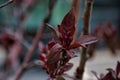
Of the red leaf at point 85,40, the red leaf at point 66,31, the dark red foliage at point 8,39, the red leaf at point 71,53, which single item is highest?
the red leaf at point 66,31

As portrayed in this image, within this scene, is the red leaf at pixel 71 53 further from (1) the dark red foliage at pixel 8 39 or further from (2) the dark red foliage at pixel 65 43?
(1) the dark red foliage at pixel 8 39

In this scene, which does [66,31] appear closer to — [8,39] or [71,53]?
[71,53]

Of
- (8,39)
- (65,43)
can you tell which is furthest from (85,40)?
(8,39)

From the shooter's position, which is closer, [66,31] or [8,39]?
[66,31]

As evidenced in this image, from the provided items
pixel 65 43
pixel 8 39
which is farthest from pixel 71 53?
pixel 8 39

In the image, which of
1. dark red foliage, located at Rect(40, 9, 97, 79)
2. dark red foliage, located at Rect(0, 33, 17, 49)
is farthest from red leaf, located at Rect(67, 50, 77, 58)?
dark red foliage, located at Rect(0, 33, 17, 49)

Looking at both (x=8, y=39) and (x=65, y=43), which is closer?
(x=65, y=43)

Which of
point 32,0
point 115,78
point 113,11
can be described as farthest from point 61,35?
point 113,11

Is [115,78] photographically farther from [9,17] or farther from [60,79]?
[9,17]

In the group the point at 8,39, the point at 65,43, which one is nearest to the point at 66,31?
the point at 65,43

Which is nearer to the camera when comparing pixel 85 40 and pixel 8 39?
pixel 85 40

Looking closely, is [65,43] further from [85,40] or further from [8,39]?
[8,39]

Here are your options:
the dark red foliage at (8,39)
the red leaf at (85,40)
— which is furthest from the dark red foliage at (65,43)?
the dark red foliage at (8,39)
